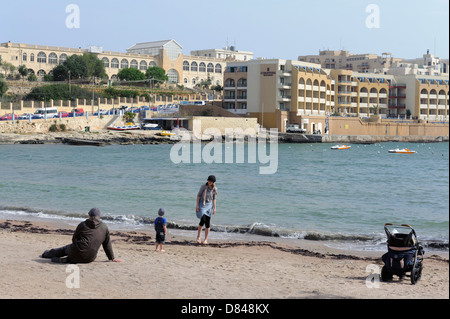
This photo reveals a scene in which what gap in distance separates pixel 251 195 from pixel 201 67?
113 m

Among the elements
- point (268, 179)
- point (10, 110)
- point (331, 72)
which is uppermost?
point (331, 72)

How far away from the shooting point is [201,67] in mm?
139875

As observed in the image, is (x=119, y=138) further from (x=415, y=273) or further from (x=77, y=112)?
(x=415, y=273)

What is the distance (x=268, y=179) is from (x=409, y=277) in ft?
94.6

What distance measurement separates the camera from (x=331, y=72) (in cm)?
10156

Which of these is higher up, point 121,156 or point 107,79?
point 107,79

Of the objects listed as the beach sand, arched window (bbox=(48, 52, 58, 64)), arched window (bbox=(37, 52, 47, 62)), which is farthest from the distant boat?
the beach sand

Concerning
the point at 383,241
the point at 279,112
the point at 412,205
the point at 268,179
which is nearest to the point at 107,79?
the point at 279,112

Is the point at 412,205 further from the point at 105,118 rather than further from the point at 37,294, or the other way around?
the point at 105,118

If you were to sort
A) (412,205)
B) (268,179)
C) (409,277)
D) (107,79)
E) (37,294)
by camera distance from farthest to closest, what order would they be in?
(107,79) → (268,179) → (412,205) → (409,277) → (37,294)

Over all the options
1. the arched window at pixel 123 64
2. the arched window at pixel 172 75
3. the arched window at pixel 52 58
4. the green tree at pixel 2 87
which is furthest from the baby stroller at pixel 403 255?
the arched window at pixel 172 75

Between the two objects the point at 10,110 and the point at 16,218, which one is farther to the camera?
the point at 10,110

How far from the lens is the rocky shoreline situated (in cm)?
7381

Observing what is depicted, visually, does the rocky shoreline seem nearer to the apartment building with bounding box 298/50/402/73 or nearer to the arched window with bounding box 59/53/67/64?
the arched window with bounding box 59/53/67/64
